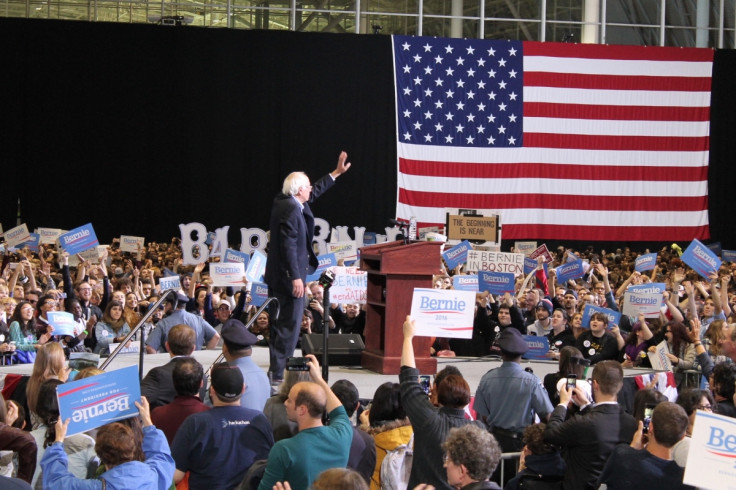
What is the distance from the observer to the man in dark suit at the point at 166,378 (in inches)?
206

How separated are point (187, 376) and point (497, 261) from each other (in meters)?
8.12

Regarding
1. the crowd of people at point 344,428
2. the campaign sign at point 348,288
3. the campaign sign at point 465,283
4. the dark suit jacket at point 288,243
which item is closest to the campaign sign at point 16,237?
the campaign sign at point 348,288

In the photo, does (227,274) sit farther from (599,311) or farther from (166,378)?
(166,378)

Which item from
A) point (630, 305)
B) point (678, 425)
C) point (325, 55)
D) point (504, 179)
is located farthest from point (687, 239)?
point (678, 425)

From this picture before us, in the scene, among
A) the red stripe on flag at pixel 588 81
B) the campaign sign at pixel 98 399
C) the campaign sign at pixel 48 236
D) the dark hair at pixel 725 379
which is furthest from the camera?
the red stripe on flag at pixel 588 81

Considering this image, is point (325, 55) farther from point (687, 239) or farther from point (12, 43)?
point (687, 239)

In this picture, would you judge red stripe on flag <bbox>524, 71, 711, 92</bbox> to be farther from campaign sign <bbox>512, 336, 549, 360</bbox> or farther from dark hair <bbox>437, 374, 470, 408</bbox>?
dark hair <bbox>437, 374, 470, 408</bbox>

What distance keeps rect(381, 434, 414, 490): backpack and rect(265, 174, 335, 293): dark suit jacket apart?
2.16 meters

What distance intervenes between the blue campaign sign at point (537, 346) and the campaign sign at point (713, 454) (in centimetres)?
A: 551

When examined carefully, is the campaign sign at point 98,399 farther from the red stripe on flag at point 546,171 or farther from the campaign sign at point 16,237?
the red stripe on flag at point 546,171

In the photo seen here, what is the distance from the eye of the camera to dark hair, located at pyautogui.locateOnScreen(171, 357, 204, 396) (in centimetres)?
462

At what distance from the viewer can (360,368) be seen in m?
7.78

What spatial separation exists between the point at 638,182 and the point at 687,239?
5.39 ft

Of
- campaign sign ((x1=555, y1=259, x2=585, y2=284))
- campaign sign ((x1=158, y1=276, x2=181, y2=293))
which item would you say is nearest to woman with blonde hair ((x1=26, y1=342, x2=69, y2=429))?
campaign sign ((x1=158, y1=276, x2=181, y2=293))
